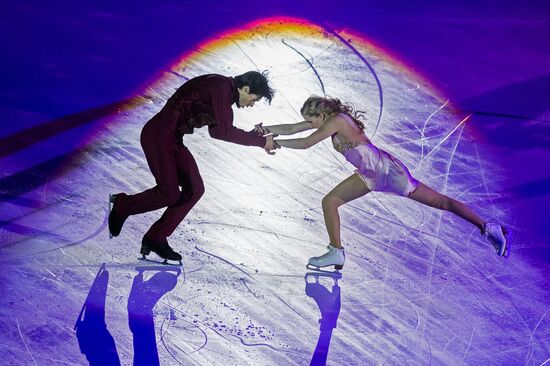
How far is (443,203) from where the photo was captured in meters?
6.24

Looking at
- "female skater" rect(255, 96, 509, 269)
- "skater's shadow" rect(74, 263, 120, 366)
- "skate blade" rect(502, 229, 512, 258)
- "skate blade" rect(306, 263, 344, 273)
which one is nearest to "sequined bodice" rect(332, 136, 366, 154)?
"female skater" rect(255, 96, 509, 269)

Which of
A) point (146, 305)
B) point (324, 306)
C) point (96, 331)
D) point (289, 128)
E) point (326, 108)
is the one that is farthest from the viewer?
point (289, 128)

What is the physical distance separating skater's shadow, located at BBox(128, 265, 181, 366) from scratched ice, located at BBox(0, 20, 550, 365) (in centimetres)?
1

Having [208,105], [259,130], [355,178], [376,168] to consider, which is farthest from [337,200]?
[208,105]

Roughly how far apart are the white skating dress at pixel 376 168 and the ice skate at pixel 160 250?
55.6 inches

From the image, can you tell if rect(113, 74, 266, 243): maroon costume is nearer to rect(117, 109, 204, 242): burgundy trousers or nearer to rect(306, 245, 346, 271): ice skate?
rect(117, 109, 204, 242): burgundy trousers

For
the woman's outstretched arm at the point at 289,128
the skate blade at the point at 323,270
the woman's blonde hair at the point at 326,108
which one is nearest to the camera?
the skate blade at the point at 323,270

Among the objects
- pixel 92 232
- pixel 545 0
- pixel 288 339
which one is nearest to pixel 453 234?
pixel 288 339

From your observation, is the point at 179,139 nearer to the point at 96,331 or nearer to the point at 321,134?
the point at 321,134

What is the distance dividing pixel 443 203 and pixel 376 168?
628 mm

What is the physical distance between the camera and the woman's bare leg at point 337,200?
5945 millimetres

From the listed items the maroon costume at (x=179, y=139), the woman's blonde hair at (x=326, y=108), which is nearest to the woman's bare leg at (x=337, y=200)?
the woman's blonde hair at (x=326, y=108)

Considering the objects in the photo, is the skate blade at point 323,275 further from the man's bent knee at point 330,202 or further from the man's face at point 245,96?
the man's face at point 245,96

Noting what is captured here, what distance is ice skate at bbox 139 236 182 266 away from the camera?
19.1 ft
